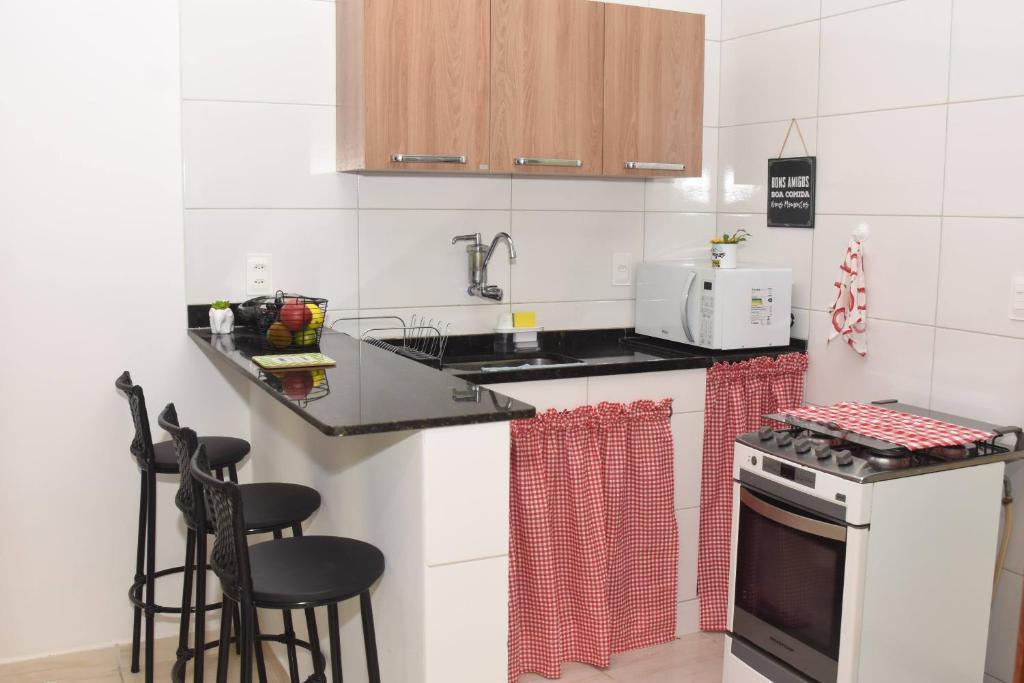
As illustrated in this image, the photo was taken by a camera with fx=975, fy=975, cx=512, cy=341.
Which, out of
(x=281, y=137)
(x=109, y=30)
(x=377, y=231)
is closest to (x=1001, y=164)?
(x=377, y=231)

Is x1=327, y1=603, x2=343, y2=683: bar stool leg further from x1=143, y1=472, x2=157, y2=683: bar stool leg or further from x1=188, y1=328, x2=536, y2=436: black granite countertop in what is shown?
x1=143, y1=472, x2=157, y2=683: bar stool leg

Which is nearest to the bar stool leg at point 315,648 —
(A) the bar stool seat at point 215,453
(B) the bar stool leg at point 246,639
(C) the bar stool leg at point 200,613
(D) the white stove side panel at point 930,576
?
(C) the bar stool leg at point 200,613

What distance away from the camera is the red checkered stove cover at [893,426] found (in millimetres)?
2557

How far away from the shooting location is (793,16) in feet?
11.7

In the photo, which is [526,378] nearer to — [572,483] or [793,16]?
[572,483]

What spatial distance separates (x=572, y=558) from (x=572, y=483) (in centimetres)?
26

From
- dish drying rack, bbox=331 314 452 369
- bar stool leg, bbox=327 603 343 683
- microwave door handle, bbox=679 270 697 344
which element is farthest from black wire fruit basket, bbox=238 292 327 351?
microwave door handle, bbox=679 270 697 344

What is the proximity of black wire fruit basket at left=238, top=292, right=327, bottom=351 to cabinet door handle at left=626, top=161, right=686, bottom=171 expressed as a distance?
121cm

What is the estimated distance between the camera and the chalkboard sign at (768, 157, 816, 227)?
11.6 ft

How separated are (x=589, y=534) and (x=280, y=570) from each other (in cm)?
139

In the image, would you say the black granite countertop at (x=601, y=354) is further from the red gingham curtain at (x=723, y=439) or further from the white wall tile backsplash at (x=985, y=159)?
the white wall tile backsplash at (x=985, y=159)

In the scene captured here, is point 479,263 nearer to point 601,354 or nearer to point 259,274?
point 601,354

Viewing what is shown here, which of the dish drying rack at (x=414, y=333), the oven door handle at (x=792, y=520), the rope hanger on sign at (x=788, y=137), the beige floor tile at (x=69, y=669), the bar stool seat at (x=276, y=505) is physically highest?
the rope hanger on sign at (x=788, y=137)

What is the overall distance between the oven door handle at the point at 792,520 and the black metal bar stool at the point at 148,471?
1.52 meters
